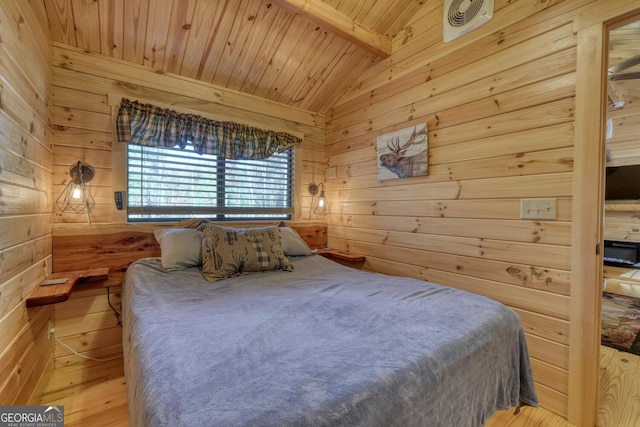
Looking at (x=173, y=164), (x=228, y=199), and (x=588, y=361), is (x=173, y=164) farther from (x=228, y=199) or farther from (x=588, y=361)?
(x=588, y=361)

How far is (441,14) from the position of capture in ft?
6.78

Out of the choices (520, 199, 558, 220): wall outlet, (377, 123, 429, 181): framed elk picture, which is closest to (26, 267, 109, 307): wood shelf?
(377, 123, 429, 181): framed elk picture

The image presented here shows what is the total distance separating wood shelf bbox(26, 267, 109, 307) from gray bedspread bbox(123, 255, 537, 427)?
396 millimetres

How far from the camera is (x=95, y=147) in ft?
6.64

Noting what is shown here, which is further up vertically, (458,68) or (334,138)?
(458,68)

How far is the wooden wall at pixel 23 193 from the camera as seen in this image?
3.79 feet

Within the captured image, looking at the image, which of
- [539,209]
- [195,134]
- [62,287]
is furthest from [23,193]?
[539,209]

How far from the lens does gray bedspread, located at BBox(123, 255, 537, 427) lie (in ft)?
2.11

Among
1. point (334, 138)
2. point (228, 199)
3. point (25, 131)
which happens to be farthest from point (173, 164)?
point (334, 138)

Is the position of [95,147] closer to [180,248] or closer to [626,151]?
[180,248]

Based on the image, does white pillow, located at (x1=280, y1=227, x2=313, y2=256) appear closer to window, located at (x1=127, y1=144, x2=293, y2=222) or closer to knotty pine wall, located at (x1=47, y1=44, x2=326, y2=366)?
window, located at (x1=127, y1=144, x2=293, y2=222)

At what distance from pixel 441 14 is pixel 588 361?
7.80 ft

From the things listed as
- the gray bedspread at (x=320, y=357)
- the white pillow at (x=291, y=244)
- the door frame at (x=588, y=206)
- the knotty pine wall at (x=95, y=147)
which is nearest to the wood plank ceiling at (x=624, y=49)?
the door frame at (x=588, y=206)

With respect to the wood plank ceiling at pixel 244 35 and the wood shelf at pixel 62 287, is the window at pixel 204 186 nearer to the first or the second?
the wood shelf at pixel 62 287
